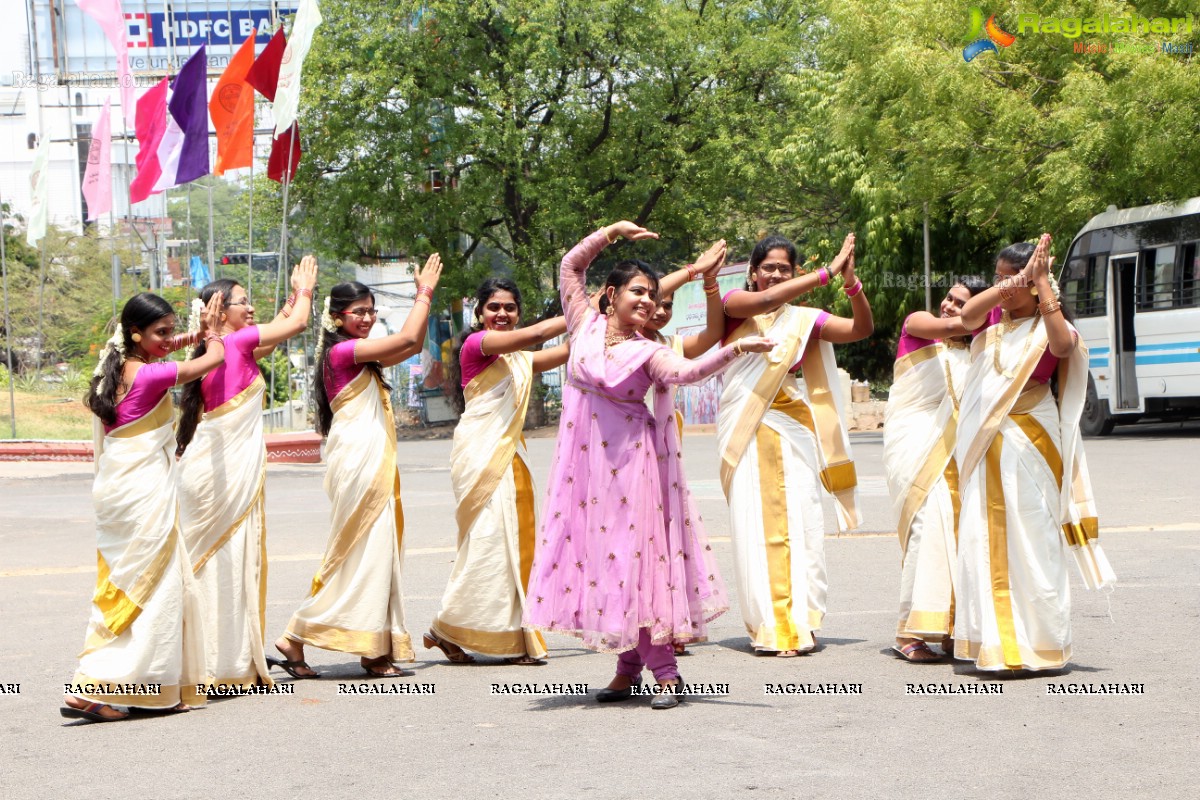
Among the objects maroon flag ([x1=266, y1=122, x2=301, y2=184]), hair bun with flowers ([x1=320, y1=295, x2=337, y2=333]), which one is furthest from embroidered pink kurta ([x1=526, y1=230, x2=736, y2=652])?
maroon flag ([x1=266, y1=122, x2=301, y2=184])

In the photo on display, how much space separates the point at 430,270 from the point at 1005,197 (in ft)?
59.7

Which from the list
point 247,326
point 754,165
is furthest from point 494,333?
point 754,165

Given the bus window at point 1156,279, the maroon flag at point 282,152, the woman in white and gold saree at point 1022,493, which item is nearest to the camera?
the woman in white and gold saree at point 1022,493

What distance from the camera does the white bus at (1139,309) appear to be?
21656 mm

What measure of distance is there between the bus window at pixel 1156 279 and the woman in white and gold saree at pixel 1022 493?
1696 cm

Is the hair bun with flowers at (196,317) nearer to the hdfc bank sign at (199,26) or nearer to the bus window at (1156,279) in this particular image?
the bus window at (1156,279)

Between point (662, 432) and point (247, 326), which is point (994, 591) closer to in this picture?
point (662, 432)

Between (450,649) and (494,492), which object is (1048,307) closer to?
(494,492)

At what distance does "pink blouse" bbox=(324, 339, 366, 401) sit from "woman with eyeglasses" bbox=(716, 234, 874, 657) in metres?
1.81

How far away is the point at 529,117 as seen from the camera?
33875 millimetres

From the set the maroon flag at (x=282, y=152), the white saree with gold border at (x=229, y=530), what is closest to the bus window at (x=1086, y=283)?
the maroon flag at (x=282, y=152)

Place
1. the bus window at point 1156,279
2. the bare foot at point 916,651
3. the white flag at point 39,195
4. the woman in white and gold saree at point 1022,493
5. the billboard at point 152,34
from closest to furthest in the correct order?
the woman in white and gold saree at point 1022,493
the bare foot at point 916,651
the bus window at point 1156,279
the white flag at point 39,195
the billboard at point 152,34

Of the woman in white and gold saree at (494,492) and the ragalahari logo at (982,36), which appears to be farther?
the ragalahari logo at (982,36)

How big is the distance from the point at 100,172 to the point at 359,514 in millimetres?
22194
